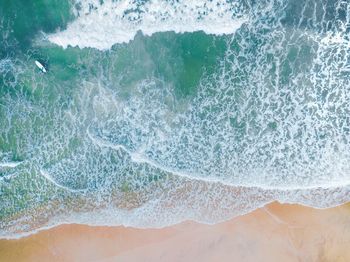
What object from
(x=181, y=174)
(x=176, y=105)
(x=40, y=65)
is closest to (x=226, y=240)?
(x=181, y=174)

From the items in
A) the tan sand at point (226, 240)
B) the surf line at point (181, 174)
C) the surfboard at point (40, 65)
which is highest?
the surfboard at point (40, 65)

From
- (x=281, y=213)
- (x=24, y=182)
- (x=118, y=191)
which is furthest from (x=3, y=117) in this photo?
(x=281, y=213)

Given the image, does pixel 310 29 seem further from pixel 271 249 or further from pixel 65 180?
pixel 65 180

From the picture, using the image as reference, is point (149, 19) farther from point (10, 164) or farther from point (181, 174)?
point (10, 164)

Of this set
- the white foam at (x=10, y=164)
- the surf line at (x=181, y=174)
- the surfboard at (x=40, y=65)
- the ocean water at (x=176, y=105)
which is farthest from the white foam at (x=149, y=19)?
the white foam at (x=10, y=164)

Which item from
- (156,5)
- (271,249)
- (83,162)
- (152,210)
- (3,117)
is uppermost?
(156,5)

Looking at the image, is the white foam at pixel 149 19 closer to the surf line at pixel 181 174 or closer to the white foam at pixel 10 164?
the surf line at pixel 181 174
